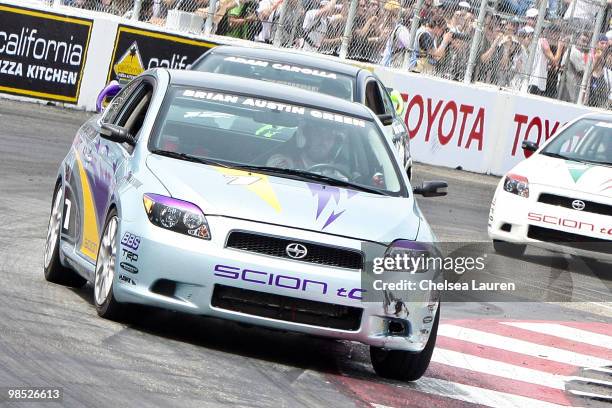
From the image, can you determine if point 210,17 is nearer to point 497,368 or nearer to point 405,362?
point 497,368

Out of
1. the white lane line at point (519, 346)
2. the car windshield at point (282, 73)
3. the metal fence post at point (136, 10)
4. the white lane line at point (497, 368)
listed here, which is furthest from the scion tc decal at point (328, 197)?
the metal fence post at point (136, 10)

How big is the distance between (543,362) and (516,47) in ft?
46.2

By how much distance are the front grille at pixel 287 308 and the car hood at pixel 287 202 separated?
0.39 meters

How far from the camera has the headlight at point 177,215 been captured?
7.54m

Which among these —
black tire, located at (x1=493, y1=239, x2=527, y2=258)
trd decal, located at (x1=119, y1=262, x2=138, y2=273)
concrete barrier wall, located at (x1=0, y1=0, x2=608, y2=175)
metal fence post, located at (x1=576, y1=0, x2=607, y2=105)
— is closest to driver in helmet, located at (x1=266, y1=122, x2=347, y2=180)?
trd decal, located at (x1=119, y1=262, x2=138, y2=273)

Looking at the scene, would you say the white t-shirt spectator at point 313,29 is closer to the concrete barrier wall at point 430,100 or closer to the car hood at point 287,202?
the concrete barrier wall at point 430,100

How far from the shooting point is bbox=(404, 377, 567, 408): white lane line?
7906mm

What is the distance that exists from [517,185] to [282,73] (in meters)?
2.74

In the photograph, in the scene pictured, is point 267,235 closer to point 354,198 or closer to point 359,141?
point 354,198

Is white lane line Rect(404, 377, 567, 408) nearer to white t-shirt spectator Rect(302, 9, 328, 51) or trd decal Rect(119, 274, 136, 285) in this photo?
trd decal Rect(119, 274, 136, 285)

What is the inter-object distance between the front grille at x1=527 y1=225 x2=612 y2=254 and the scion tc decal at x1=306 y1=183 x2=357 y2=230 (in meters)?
6.40

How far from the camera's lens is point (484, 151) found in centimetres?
2334

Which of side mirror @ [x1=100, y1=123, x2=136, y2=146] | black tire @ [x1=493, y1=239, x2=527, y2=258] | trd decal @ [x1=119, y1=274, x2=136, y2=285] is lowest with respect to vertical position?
black tire @ [x1=493, y1=239, x2=527, y2=258]

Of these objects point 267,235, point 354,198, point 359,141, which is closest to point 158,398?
point 267,235
